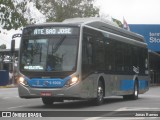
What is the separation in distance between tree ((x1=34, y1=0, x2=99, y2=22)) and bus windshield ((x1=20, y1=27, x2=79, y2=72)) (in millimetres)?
48085

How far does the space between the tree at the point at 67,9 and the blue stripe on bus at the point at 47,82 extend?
48.6 metres

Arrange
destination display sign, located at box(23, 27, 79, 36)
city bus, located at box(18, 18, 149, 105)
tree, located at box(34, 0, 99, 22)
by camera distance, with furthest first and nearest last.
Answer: tree, located at box(34, 0, 99, 22) < destination display sign, located at box(23, 27, 79, 36) < city bus, located at box(18, 18, 149, 105)

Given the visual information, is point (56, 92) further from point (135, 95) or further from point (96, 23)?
point (135, 95)

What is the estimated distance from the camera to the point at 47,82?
19.1 meters

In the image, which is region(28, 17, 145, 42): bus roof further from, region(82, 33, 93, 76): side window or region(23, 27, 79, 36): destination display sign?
region(82, 33, 93, 76): side window

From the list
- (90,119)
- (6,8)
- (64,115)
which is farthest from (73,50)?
(6,8)

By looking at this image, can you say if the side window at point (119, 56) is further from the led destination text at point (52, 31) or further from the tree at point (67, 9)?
the tree at point (67, 9)

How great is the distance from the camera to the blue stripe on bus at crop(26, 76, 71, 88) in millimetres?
18922

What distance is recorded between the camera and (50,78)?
62.6ft

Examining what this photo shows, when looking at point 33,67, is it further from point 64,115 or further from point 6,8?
point 6,8

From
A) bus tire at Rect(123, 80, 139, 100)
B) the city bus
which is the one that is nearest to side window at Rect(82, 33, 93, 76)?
the city bus

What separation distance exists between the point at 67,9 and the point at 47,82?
49.7m

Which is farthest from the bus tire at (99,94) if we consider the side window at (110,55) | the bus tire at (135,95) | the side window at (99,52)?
the bus tire at (135,95)

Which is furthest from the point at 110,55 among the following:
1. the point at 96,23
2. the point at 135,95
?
the point at 135,95
